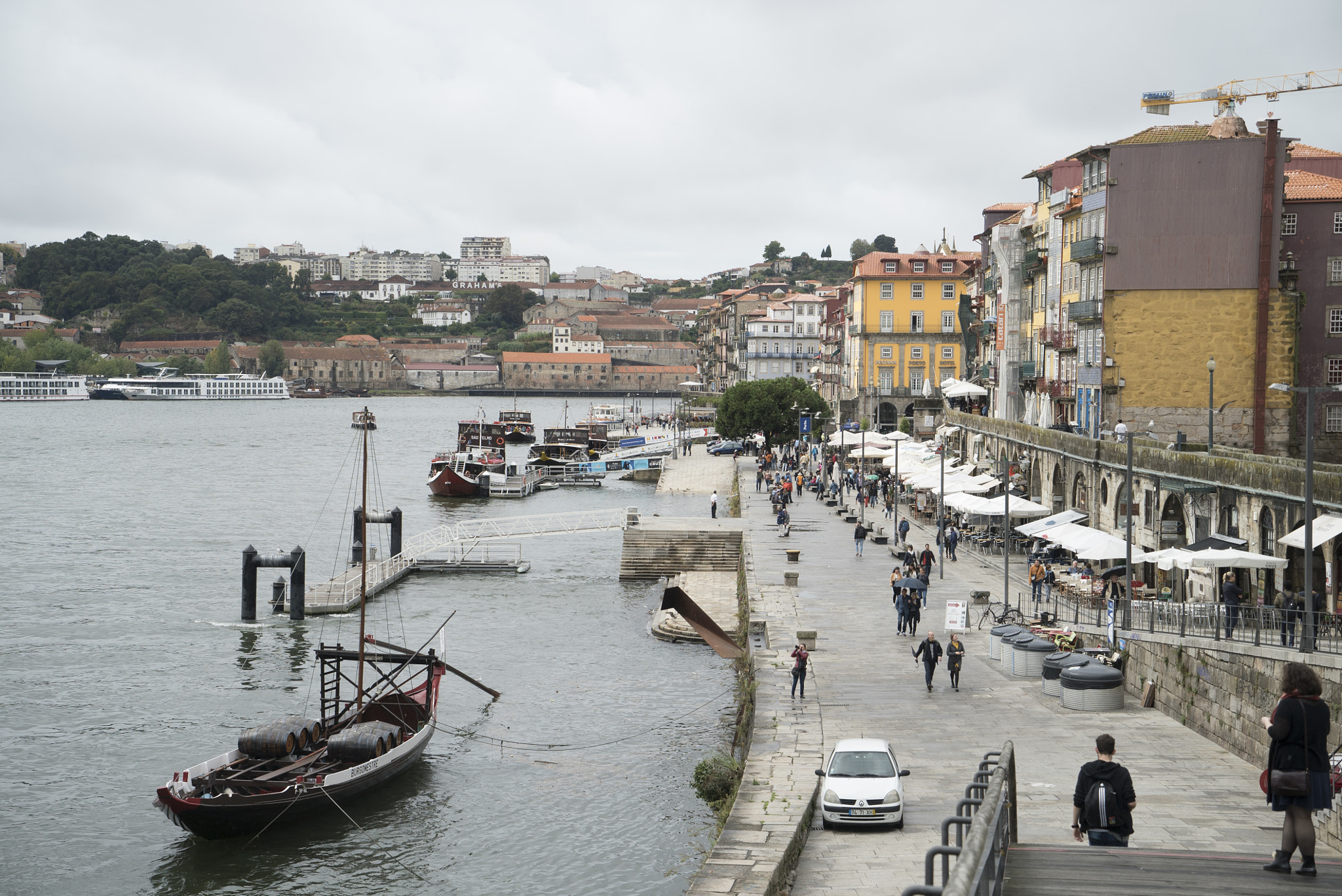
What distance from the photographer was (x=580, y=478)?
3620 inches

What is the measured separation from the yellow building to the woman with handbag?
80.6 metres

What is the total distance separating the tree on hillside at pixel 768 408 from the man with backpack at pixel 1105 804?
7847 cm

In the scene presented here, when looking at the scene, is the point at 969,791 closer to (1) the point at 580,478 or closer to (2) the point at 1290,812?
(2) the point at 1290,812

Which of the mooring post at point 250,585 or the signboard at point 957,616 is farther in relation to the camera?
the mooring post at point 250,585

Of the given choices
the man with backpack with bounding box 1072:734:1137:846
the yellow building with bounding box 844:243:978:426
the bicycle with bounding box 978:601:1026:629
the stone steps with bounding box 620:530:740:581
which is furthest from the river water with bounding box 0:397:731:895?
the yellow building with bounding box 844:243:978:426

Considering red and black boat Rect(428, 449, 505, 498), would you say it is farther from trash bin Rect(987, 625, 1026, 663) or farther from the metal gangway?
trash bin Rect(987, 625, 1026, 663)

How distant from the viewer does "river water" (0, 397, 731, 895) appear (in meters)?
20.4

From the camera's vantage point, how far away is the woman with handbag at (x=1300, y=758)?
822 centimetres

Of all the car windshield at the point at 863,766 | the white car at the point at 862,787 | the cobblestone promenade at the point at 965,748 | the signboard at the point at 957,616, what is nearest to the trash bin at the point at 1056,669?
the cobblestone promenade at the point at 965,748

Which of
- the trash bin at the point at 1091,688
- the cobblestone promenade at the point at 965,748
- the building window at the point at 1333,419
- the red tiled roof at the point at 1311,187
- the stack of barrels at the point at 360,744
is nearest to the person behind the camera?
the cobblestone promenade at the point at 965,748

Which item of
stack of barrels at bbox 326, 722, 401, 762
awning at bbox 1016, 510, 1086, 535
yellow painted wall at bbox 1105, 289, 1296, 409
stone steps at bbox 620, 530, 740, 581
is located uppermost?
yellow painted wall at bbox 1105, 289, 1296, 409

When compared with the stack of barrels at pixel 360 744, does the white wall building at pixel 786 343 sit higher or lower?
higher

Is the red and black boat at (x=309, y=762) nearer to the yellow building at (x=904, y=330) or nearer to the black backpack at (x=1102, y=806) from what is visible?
the black backpack at (x=1102, y=806)

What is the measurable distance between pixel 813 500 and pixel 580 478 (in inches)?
1336
